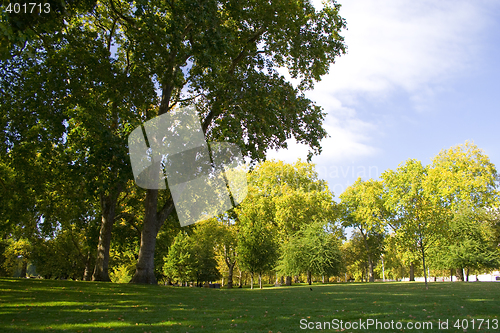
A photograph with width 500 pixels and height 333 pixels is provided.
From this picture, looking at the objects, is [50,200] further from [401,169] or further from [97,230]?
[401,169]

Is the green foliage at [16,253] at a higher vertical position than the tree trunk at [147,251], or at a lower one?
lower

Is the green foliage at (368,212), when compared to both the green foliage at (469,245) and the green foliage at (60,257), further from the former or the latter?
the green foliage at (60,257)

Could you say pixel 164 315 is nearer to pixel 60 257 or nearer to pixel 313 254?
pixel 313 254

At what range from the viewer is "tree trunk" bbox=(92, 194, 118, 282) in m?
22.4

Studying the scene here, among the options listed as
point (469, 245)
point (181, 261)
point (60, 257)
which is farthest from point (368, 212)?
point (60, 257)

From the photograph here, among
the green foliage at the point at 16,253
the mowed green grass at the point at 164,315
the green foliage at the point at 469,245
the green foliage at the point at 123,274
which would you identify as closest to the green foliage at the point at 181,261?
the green foliage at the point at 123,274

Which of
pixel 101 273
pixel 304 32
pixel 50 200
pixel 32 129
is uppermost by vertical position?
pixel 304 32

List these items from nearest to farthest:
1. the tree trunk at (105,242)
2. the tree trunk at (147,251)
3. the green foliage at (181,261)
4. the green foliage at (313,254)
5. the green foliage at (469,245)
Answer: the tree trunk at (147,251) → the tree trunk at (105,242) → the green foliage at (313,254) → the green foliage at (469,245) → the green foliage at (181,261)

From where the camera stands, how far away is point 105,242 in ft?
73.8

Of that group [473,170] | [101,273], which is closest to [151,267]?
[101,273]

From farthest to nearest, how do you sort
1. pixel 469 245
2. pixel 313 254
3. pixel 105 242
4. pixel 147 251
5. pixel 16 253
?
pixel 16 253 < pixel 469 245 < pixel 313 254 < pixel 105 242 < pixel 147 251

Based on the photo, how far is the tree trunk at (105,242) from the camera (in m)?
22.4

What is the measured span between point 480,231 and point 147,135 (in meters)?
39.4

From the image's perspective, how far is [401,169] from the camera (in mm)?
46938
